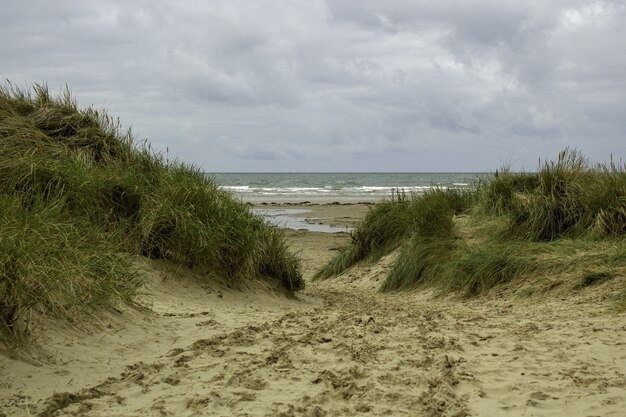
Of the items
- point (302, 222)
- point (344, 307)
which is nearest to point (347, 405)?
point (344, 307)

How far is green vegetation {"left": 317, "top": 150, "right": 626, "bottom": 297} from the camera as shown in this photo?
8.34 meters

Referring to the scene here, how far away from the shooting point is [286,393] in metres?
4.30

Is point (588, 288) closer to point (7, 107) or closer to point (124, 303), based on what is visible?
point (124, 303)

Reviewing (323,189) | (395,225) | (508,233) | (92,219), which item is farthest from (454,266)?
(323,189)

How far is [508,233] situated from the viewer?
33.3 ft

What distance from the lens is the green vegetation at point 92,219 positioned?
493 centimetres

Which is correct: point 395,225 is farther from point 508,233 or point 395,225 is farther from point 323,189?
point 323,189

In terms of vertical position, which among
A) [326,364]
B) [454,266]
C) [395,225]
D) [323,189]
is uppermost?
[323,189]

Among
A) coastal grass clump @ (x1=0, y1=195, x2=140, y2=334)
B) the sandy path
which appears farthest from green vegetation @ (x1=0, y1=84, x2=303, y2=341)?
the sandy path

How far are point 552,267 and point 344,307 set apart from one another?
239cm

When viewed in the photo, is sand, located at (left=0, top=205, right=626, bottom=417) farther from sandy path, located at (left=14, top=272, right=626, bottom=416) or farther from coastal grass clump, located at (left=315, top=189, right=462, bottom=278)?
coastal grass clump, located at (left=315, top=189, right=462, bottom=278)

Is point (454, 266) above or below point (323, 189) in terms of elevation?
below

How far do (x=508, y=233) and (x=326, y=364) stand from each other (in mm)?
5922

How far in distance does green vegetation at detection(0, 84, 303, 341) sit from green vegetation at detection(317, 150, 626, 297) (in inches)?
80.3
